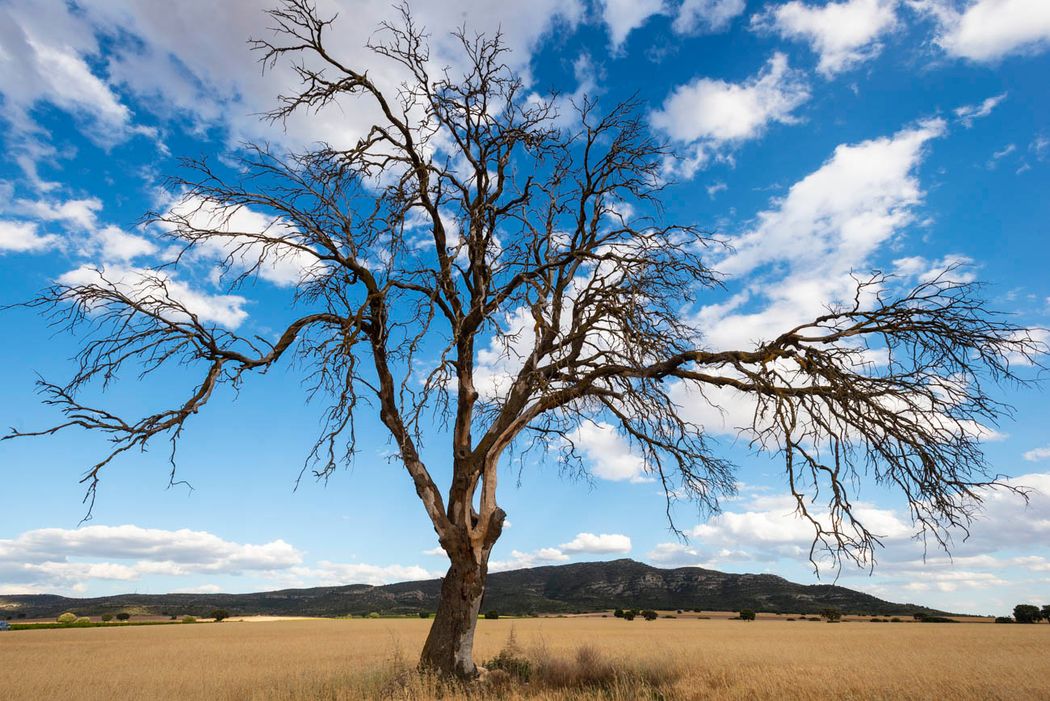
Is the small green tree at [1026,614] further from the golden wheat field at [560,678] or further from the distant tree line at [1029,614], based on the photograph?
the golden wheat field at [560,678]

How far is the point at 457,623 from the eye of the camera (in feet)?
38.4

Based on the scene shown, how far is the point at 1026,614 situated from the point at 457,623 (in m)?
60.6

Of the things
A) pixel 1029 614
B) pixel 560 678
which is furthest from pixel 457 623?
pixel 1029 614

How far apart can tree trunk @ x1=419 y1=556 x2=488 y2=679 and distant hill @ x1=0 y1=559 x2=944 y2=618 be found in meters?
72.4

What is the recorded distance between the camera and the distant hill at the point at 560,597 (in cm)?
8944

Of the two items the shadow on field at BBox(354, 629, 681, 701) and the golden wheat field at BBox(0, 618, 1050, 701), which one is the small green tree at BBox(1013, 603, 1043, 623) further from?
the shadow on field at BBox(354, 629, 681, 701)

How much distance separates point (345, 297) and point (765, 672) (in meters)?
11.4

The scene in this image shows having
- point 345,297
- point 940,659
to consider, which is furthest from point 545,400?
point 940,659

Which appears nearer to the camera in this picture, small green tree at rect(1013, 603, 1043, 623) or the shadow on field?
the shadow on field

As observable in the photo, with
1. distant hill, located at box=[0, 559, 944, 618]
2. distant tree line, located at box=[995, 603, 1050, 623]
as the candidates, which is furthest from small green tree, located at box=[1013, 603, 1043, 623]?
distant hill, located at box=[0, 559, 944, 618]

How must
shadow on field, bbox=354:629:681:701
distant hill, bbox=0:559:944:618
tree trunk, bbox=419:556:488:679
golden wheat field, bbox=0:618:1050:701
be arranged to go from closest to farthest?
1. shadow on field, bbox=354:629:681:701
2. golden wheat field, bbox=0:618:1050:701
3. tree trunk, bbox=419:556:488:679
4. distant hill, bbox=0:559:944:618

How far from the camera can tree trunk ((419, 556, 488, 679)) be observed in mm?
11523

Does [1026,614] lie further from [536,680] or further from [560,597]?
[560,597]

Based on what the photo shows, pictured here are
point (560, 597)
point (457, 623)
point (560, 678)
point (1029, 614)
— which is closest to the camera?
point (457, 623)
